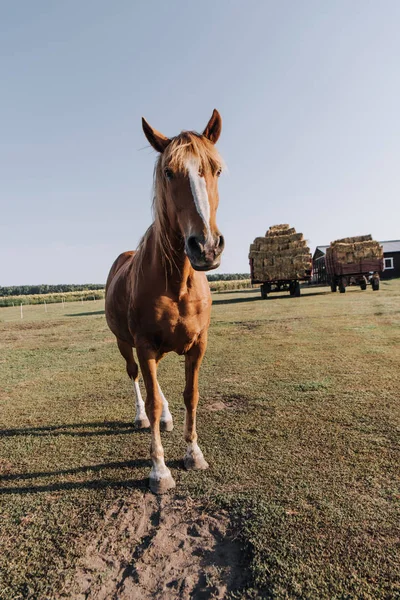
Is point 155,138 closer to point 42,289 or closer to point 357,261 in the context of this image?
point 357,261

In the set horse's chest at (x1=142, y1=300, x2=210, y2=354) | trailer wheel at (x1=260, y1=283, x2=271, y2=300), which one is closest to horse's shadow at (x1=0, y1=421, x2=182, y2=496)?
horse's chest at (x1=142, y1=300, x2=210, y2=354)

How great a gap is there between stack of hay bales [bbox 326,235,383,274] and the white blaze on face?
21607 mm

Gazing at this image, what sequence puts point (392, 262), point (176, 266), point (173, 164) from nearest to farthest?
point (173, 164)
point (176, 266)
point (392, 262)

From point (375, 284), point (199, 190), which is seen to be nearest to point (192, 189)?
point (199, 190)

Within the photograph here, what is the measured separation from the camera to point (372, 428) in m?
3.55

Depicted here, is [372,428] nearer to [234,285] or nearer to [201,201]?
[201,201]

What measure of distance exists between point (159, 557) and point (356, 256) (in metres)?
22.7

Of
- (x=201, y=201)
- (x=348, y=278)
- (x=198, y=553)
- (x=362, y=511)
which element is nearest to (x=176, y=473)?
(x=198, y=553)

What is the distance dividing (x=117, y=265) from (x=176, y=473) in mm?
3077

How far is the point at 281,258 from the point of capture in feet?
69.3

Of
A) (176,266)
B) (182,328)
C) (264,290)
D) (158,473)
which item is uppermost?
(176,266)

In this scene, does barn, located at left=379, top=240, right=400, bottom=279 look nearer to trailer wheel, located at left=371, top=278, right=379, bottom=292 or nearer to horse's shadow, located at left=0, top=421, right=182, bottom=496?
trailer wheel, located at left=371, top=278, right=379, bottom=292

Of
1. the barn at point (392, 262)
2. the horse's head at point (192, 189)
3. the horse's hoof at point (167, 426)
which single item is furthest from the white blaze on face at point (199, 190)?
the barn at point (392, 262)

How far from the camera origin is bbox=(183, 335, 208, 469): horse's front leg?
306 cm
